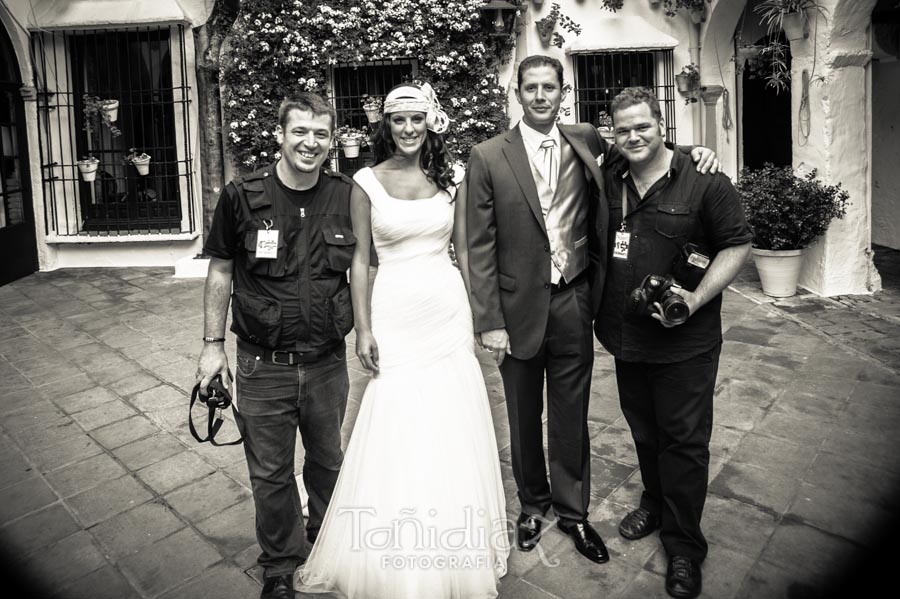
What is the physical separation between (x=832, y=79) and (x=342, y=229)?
20.2ft

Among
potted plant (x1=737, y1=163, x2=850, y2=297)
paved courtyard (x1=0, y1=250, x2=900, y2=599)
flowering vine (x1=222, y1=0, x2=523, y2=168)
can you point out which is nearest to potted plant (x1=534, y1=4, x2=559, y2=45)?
flowering vine (x1=222, y1=0, x2=523, y2=168)

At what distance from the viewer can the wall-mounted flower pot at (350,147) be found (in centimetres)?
932

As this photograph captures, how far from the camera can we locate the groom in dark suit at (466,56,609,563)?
3027 millimetres

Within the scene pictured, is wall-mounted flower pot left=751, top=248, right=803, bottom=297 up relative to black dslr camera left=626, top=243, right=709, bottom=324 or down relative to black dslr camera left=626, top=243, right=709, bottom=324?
down

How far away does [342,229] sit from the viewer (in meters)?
2.88

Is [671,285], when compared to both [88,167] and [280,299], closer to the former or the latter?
[280,299]

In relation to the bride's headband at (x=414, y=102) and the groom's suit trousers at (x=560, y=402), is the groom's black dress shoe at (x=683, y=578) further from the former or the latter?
the bride's headband at (x=414, y=102)

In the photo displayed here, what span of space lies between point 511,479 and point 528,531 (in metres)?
0.61

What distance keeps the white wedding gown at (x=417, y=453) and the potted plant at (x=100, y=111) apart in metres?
7.73

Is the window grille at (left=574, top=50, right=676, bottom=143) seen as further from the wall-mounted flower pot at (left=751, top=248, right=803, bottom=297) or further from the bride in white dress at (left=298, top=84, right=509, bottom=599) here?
the bride in white dress at (left=298, top=84, right=509, bottom=599)

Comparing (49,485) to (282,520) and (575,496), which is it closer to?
(282,520)

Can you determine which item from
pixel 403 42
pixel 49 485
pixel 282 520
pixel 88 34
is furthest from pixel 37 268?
pixel 282 520

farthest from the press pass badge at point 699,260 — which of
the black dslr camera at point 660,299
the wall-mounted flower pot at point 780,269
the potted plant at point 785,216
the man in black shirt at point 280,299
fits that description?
the wall-mounted flower pot at point 780,269

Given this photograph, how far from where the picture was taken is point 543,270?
9.93 feet
